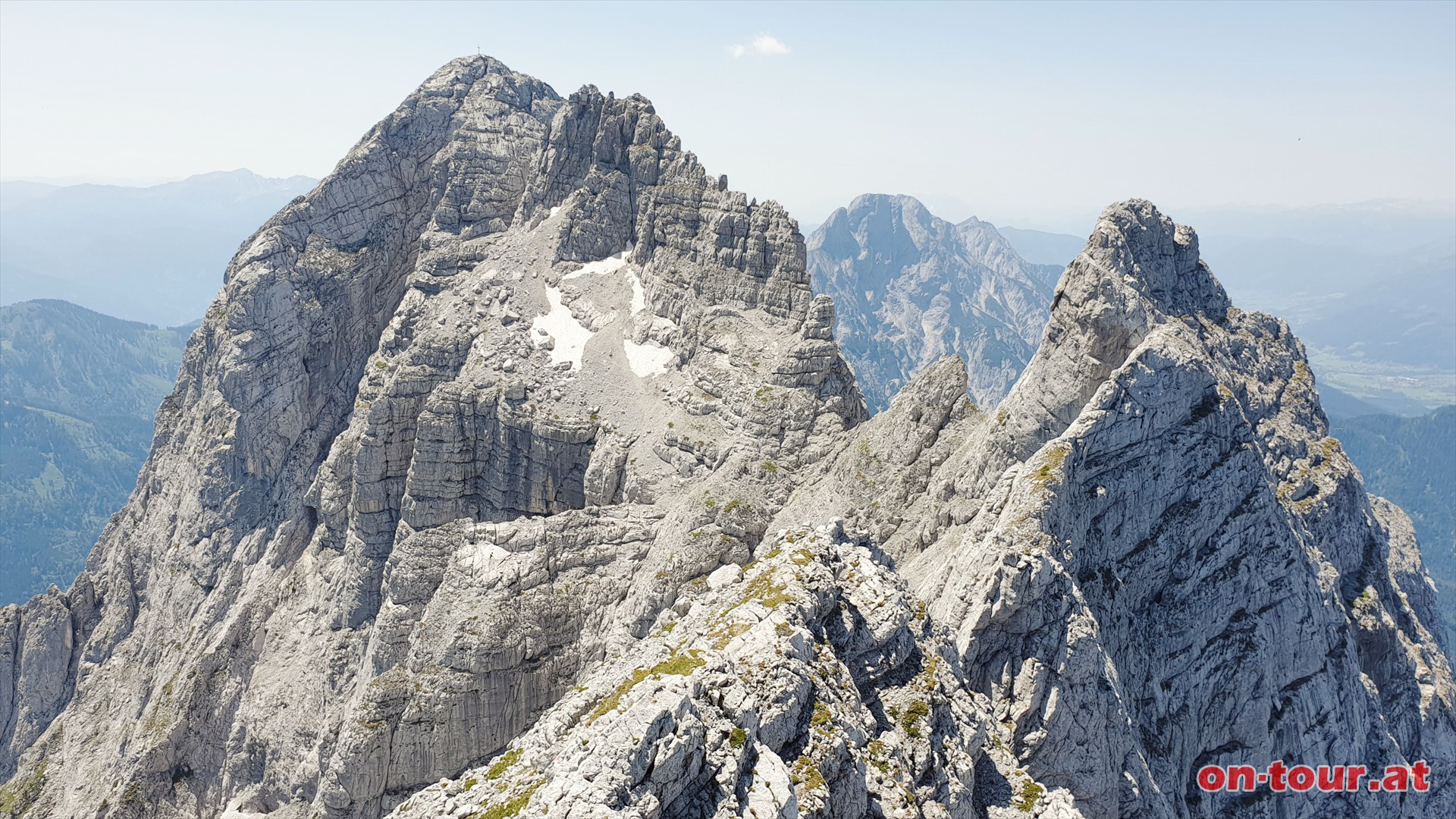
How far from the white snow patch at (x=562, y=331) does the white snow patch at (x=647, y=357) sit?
15.2 ft

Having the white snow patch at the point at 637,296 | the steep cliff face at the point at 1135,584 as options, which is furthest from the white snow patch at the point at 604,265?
the steep cliff face at the point at 1135,584

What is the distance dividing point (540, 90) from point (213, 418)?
59460 mm

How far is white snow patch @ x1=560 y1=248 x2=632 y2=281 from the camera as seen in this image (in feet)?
301

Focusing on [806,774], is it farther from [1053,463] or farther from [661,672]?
[1053,463]

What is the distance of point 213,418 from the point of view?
97750 millimetres

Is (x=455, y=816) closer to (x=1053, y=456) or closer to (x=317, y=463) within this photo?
(x=1053, y=456)

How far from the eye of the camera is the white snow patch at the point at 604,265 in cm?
9162

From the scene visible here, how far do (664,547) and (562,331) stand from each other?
3159 cm

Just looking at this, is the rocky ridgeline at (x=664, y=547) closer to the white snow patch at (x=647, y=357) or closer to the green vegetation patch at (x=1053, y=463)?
the white snow patch at (x=647, y=357)

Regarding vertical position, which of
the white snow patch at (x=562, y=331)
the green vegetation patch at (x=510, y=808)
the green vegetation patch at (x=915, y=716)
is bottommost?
the green vegetation patch at (x=915, y=716)

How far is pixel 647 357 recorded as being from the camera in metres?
81.9

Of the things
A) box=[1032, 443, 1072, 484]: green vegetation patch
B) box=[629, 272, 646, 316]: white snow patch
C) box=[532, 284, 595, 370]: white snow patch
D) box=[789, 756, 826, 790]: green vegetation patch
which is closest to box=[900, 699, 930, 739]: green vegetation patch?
box=[789, 756, 826, 790]: green vegetation patch

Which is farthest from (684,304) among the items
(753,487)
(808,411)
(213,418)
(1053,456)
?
(213,418)
